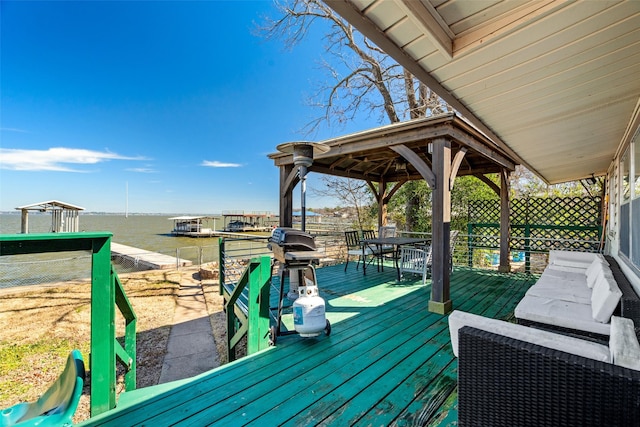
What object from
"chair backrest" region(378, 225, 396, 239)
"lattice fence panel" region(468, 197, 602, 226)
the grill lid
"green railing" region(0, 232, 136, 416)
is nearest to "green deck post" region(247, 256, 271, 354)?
the grill lid

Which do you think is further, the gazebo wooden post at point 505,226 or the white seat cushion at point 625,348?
the gazebo wooden post at point 505,226

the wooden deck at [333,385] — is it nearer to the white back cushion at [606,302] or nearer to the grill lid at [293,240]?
the grill lid at [293,240]

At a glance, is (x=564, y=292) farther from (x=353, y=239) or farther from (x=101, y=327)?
(x=353, y=239)

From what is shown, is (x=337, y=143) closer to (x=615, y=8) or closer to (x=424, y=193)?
(x=615, y=8)

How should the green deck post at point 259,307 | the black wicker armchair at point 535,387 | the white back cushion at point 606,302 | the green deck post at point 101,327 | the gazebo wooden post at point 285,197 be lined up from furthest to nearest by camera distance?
the gazebo wooden post at point 285,197 → the green deck post at point 259,307 → the white back cushion at point 606,302 → the green deck post at point 101,327 → the black wicker armchair at point 535,387

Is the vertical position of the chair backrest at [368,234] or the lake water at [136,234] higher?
the chair backrest at [368,234]

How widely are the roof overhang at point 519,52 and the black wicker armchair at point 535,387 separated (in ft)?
4.80

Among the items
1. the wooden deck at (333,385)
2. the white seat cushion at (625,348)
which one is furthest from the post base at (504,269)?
the white seat cushion at (625,348)

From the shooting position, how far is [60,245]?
54.9 inches

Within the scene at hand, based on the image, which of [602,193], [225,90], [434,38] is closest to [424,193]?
[602,193]

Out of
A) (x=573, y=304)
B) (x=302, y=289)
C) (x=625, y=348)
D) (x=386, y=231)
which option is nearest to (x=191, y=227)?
(x=386, y=231)

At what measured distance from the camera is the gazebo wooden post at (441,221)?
11.1 ft

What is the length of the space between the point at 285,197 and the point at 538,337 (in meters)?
4.42

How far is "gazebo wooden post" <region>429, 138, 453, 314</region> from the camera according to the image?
3391 mm
